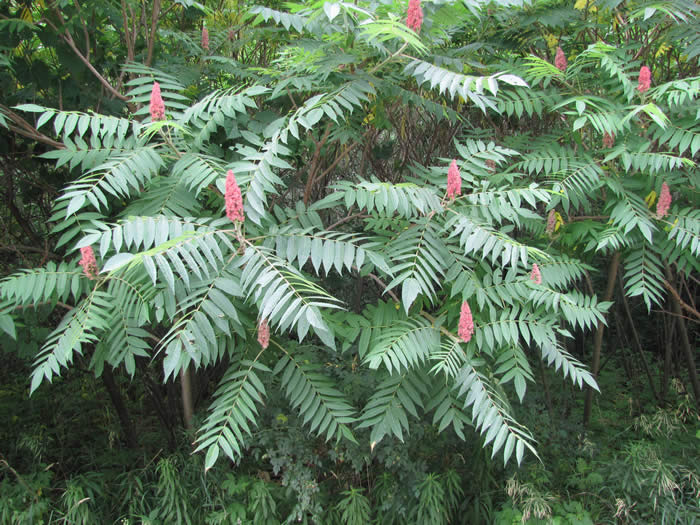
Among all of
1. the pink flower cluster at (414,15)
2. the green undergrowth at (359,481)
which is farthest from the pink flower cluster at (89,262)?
the pink flower cluster at (414,15)

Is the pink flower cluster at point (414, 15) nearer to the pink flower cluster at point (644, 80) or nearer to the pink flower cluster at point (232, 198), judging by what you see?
the pink flower cluster at point (232, 198)

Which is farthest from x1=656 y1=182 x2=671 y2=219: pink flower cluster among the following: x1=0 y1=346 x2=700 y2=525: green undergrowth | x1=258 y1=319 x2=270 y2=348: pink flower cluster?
x1=258 y1=319 x2=270 y2=348: pink flower cluster

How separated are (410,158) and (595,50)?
2.00m

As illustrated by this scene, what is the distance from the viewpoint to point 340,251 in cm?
206

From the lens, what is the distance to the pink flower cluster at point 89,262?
2.10m

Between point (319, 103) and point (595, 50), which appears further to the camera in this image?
point (595, 50)

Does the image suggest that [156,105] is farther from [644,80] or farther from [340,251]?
[644,80]

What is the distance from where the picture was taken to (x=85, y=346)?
3.62 meters

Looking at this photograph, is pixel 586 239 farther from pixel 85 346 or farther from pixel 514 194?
pixel 85 346

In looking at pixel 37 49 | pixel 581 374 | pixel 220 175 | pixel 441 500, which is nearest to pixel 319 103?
pixel 220 175

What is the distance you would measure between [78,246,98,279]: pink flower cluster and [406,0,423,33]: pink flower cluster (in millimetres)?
1621

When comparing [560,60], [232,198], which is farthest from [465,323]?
[560,60]

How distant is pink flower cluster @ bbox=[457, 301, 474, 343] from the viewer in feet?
7.27

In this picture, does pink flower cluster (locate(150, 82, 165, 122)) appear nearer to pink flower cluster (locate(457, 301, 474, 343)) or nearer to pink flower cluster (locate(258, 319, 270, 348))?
pink flower cluster (locate(258, 319, 270, 348))
